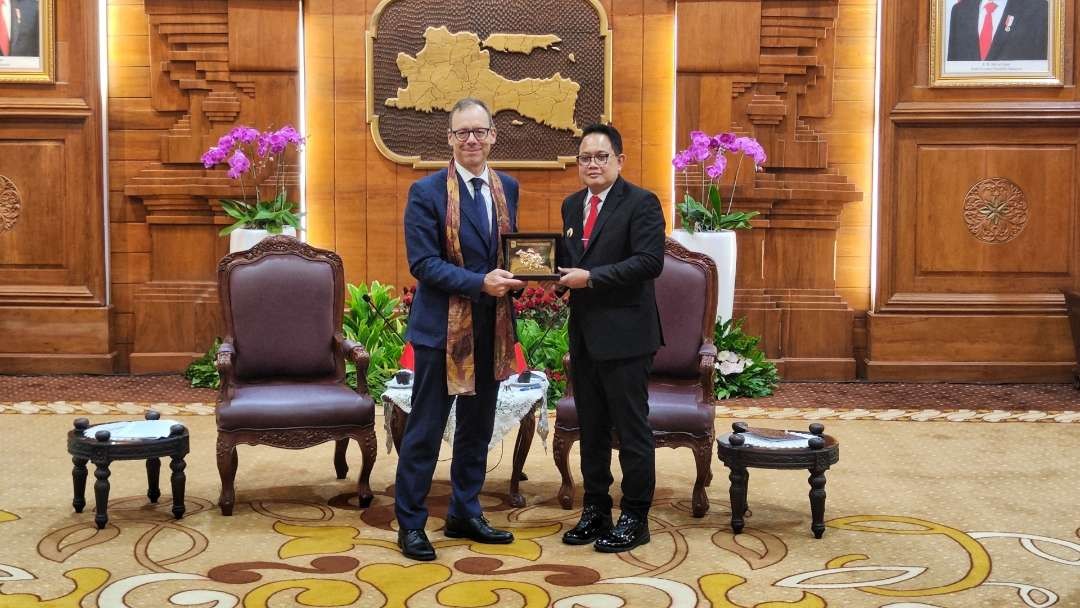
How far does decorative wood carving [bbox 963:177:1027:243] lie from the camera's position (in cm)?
786

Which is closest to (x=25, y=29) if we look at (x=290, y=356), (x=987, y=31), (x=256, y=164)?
(x=256, y=164)

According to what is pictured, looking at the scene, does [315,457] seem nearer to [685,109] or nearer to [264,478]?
[264,478]

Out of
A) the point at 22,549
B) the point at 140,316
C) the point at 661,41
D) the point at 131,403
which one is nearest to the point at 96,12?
the point at 140,316

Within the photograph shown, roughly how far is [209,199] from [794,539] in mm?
4925

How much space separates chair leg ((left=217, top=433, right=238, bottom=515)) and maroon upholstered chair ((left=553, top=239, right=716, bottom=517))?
4.16ft

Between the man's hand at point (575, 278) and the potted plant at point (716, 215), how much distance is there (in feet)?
10.7

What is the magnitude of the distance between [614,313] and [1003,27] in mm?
4980

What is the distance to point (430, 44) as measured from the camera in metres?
7.89

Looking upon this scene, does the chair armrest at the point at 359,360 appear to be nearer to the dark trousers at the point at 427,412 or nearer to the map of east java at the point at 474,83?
the dark trousers at the point at 427,412

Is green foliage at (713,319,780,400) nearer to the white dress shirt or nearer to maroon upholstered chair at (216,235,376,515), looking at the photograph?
maroon upholstered chair at (216,235,376,515)

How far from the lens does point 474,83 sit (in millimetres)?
7918

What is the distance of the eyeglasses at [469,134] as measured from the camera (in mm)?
4008

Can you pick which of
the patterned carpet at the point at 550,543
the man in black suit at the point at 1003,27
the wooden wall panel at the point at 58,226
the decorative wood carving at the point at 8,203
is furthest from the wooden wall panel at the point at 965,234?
the decorative wood carving at the point at 8,203

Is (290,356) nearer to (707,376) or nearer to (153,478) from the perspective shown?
(153,478)
